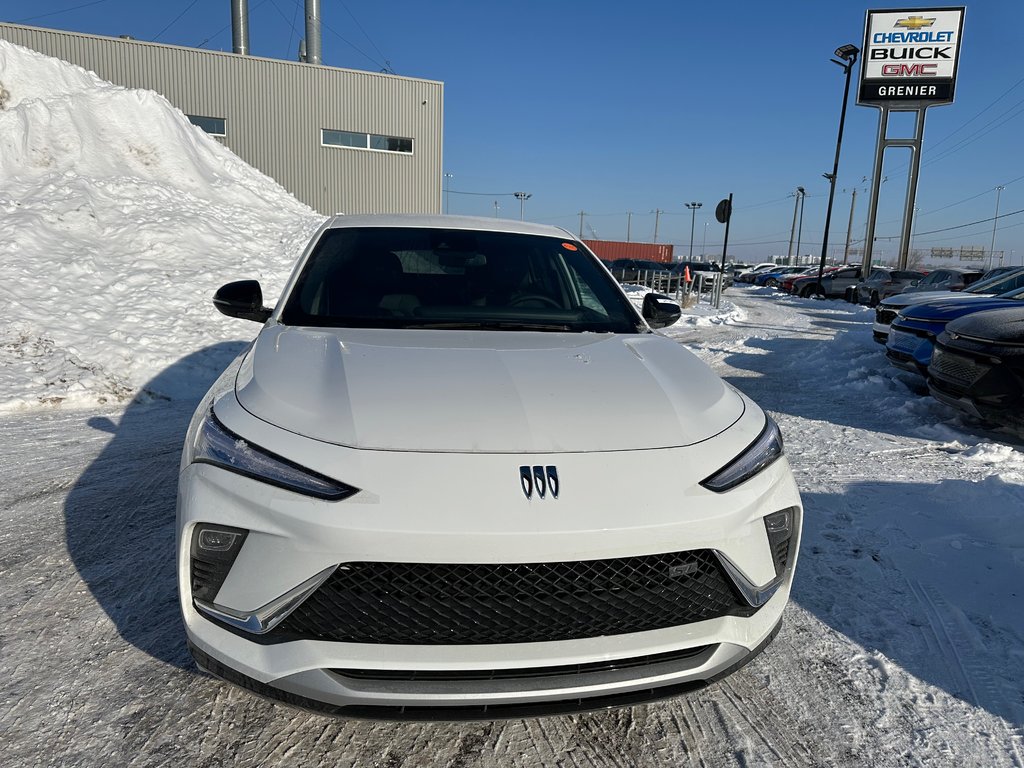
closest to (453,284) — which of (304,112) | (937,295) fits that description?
(937,295)

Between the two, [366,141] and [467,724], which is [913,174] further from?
[467,724]

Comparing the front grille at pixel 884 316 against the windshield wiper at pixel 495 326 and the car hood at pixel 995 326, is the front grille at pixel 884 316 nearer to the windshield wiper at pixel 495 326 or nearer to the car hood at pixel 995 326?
the car hood at pixel 995 326

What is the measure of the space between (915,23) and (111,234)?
29.5 m

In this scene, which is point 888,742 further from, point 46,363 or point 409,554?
point 46,363

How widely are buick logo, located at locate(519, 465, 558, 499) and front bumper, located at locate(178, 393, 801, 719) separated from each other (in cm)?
2

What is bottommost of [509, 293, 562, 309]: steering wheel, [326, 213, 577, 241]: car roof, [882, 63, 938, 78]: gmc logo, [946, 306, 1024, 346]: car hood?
[946, 306, 1024, 346]: car hood

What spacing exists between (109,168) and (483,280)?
40.4 feet

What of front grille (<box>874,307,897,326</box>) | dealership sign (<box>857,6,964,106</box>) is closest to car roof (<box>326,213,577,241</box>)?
front grille (<box>874,307,897,326</box>)

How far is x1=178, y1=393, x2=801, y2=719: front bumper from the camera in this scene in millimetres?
1586

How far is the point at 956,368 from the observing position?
17.5 ft

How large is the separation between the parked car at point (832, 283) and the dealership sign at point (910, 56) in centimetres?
672

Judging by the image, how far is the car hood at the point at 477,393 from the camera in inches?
72.6

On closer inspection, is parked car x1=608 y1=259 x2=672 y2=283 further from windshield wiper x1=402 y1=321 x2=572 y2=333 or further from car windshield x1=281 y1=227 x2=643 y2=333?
windshield wiper x1=402 y1=321 x2=572 y2=333

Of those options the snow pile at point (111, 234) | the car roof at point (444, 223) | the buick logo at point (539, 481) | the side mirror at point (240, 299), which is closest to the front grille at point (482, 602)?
the buick logo at point (539, 481)
